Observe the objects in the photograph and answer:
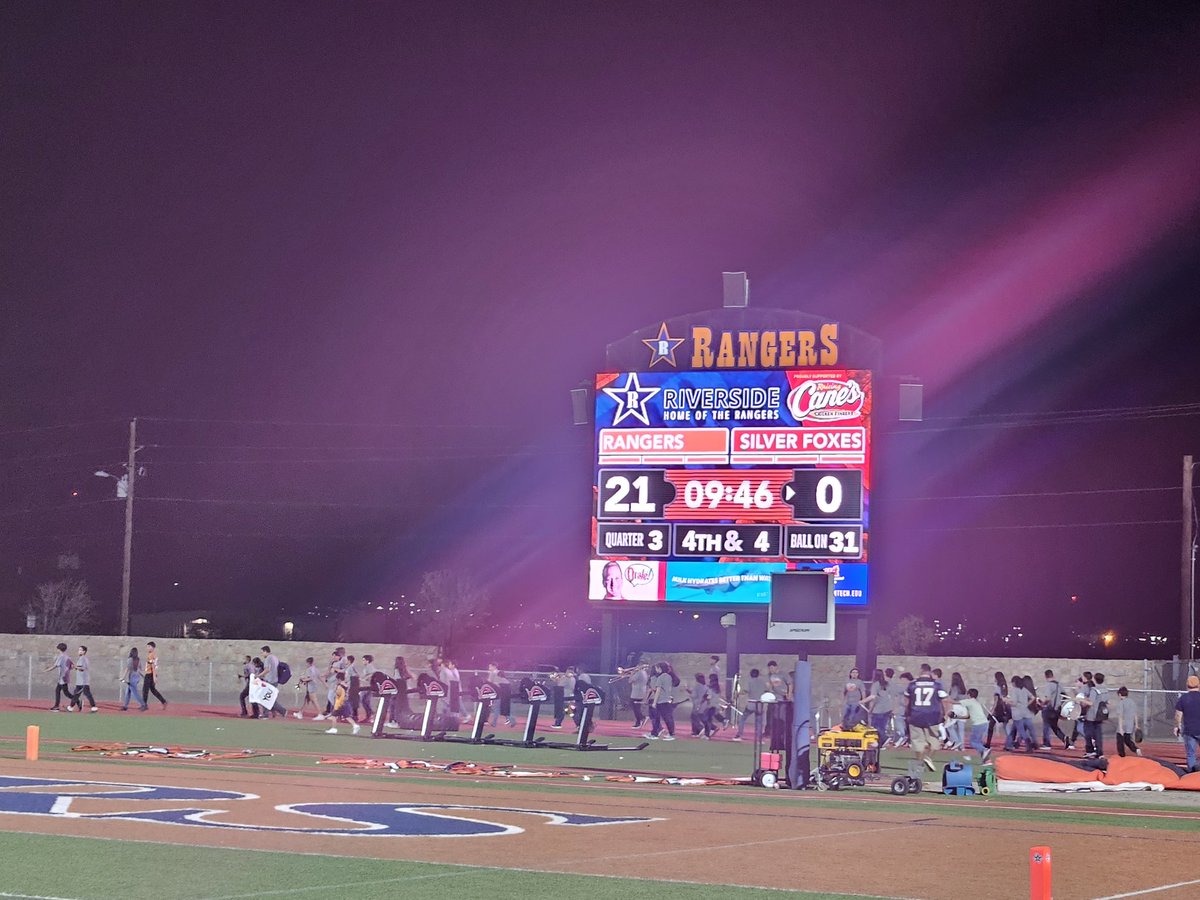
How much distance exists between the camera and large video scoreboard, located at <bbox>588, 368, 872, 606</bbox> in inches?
1406

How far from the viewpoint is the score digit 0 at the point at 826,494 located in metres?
34.7

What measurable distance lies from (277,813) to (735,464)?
2138cm

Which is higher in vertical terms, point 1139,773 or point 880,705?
point 880,705

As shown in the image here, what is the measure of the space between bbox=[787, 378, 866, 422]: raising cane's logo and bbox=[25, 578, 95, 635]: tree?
5951cm

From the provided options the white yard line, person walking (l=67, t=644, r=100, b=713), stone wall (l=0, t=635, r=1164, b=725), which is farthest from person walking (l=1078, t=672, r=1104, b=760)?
person walking (l=67, t=644, r=100, b=713)

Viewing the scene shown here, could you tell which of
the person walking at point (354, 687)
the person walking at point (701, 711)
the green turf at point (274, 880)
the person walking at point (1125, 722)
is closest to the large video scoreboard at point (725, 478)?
the person walking at point (701, 711)

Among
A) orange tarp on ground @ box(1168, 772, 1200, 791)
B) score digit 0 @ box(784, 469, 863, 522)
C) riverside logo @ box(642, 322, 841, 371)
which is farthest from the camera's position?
riverside logo @ box(642, 322, 841, 371)

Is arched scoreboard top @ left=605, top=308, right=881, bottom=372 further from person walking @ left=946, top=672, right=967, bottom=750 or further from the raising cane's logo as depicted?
person walking @ left=946, top=672, right=967, bottom=750

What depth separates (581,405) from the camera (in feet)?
126

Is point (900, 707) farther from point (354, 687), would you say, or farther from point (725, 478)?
point (354, 687)

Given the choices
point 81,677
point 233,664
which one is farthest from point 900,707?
point 233,664

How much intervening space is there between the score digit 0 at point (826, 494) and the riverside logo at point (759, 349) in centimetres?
314

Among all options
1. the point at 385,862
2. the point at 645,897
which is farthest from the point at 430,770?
Result: the point at 645,897

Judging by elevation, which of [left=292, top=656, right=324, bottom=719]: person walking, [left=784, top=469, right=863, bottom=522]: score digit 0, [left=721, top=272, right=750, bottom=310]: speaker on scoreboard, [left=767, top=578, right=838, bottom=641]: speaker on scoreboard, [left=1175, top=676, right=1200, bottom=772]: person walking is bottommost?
[left=292, top=656, right=324, bottom=719]: person walking
